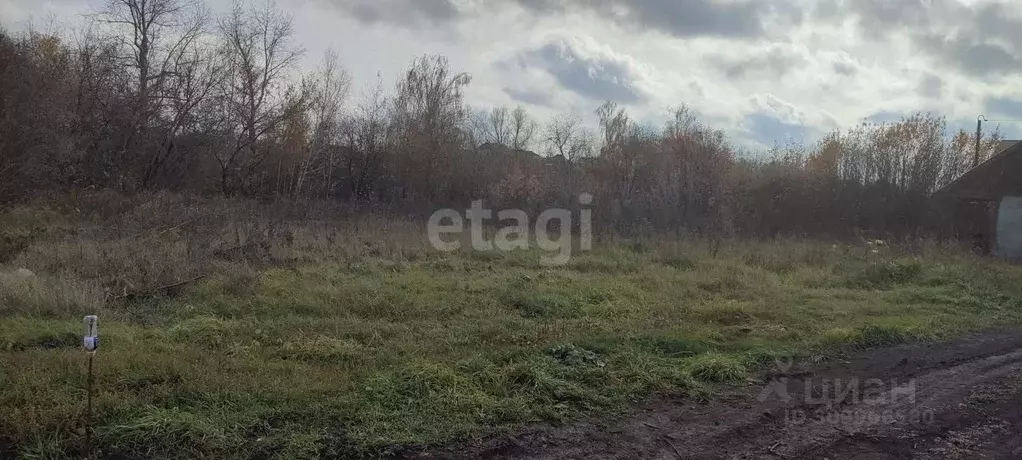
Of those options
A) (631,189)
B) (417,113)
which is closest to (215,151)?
(417,113)

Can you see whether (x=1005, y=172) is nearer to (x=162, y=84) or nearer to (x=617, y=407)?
(x=617, y=407)

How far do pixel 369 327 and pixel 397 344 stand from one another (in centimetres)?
73

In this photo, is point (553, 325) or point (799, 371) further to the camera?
point (553, 325)

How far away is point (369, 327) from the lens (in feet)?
23.2

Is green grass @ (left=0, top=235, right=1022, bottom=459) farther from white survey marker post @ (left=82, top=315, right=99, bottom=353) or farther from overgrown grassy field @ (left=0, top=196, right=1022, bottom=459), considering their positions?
white survey marker post @ (left=82, top=315, right=99, bottom=353)

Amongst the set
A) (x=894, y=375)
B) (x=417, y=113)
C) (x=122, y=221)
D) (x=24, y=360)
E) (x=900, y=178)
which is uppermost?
(x=417, y=113)

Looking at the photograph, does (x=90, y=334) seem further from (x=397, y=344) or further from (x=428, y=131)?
(x=428, y=131)

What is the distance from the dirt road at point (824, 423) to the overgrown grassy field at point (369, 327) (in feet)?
1.12

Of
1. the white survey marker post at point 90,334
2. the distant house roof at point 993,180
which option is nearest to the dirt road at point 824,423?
the white survey marker post at point 90,334

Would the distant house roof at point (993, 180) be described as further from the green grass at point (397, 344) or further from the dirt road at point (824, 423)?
the dirt road at point (824, 423)

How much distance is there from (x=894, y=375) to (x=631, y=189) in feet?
80.5

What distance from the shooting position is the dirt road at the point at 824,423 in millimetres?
4297

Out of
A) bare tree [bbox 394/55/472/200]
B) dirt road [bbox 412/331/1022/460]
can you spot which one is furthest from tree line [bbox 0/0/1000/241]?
dirt road [bbox 412/331/1022/460]

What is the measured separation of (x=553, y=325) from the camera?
773 cm
